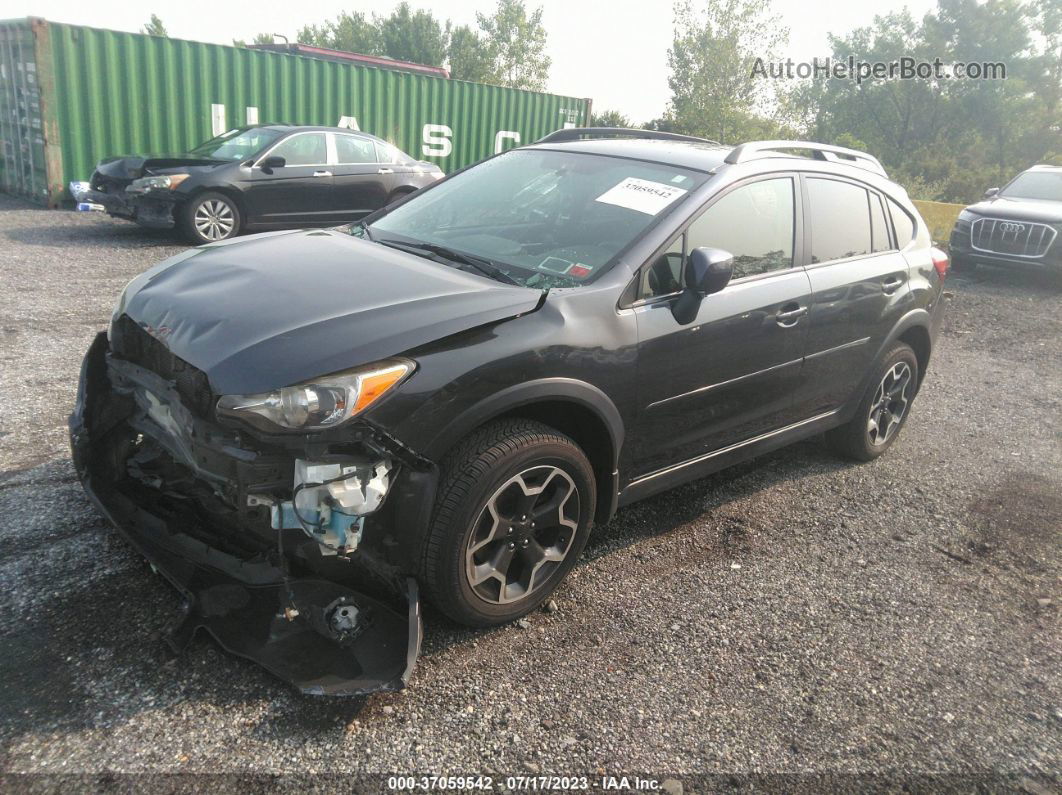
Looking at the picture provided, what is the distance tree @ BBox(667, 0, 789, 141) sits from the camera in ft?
124

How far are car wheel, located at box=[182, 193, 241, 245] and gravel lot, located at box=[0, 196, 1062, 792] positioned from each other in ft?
19.2

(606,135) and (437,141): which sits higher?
(437,141)

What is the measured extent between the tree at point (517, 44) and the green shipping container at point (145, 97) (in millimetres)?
47569

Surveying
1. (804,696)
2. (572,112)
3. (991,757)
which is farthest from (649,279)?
(572,112)

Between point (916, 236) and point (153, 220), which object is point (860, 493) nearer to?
point (916, 236)

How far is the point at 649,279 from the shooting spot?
3277 millimetres

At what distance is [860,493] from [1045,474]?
56.9 inches

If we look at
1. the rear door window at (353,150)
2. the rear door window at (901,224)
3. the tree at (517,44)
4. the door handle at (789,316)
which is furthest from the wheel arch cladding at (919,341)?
the tree at (517,44)

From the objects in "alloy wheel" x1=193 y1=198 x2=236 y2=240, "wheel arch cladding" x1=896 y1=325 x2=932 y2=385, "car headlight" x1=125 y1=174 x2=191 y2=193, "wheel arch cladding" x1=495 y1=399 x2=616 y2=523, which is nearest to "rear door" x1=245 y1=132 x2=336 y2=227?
"alloy wheel" x1=193 y1=198 x2=236 y2=240

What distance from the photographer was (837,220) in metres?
4.28

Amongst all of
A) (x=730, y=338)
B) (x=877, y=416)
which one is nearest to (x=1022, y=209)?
(x=877, y=416)

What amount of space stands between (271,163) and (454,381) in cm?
891

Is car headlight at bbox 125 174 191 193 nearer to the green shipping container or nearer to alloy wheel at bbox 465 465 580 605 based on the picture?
the green shipping container

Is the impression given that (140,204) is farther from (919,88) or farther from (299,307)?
(919,88)
